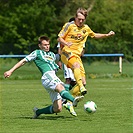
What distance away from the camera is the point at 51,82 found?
10352 mm

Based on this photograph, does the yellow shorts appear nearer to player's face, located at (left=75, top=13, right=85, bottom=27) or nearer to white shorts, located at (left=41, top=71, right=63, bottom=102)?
player's face, located at (left=75, top=13, right=85, bottom=27)

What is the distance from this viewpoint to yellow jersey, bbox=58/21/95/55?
39.2 ft

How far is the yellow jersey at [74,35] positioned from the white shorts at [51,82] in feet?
5.19

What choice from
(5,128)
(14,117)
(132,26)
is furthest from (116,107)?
(132,26)

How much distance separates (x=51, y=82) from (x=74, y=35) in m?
1.91

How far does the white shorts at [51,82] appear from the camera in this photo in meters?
10.3

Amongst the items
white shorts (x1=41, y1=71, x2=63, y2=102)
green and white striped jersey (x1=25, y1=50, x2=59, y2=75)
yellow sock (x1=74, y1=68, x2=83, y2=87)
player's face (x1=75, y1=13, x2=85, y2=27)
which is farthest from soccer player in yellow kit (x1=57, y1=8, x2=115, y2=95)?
white shorts (x1=41, y1=71, x2=63, y2=102)

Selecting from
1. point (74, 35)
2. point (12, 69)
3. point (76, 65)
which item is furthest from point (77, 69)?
point (12, 69)

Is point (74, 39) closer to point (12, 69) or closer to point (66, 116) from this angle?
point (66, 116)

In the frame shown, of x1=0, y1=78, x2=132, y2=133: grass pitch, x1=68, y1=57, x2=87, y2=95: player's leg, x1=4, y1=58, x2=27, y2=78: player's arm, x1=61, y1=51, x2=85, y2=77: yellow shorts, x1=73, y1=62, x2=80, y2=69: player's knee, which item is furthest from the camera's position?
x1=61, y1=51, x2=85, y2=77: yellow shorts

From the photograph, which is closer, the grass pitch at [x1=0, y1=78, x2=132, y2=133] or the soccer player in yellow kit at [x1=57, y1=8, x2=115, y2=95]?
the grass pitch at [x1=0, y1=78, x2=132, y2=133]

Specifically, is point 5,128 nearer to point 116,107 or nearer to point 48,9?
point 116,107

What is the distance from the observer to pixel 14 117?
10.8m

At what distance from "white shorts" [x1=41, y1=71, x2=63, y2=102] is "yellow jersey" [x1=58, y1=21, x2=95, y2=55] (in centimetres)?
158
